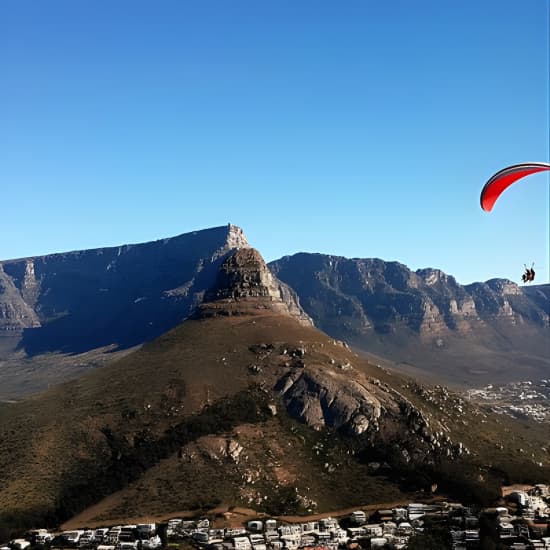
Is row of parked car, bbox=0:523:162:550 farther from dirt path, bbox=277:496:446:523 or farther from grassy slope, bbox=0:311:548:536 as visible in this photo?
dirt path, bbox=277:496:446:523

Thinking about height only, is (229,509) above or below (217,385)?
below

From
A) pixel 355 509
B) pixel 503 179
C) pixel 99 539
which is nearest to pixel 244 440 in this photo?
pixel 355 509

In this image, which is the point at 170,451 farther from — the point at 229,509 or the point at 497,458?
the point at 497,458

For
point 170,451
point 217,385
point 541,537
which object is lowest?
point 541,537

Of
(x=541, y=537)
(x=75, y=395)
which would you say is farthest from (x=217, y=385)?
(x=541, y=537)

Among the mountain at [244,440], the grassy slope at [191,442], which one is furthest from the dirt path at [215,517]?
the grassy slope at [191,442]

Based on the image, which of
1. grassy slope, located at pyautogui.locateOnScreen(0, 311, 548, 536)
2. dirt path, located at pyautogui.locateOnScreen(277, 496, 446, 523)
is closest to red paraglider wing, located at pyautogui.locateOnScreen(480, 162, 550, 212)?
dirt path, located at pyautogui.locateOnScreen(277, 496, 446, 523)

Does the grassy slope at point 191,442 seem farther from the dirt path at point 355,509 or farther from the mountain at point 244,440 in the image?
the dirt path at point 355,509
